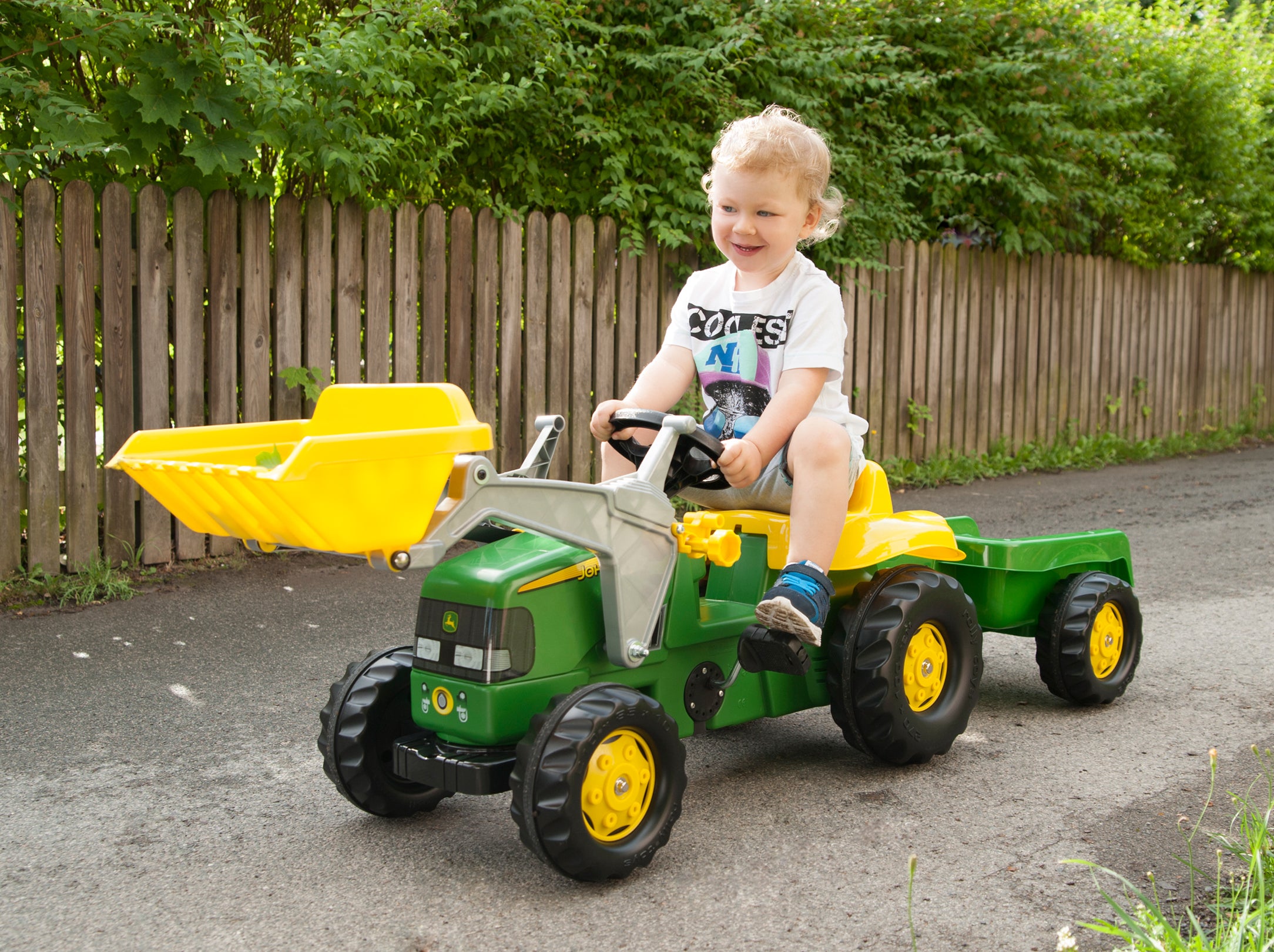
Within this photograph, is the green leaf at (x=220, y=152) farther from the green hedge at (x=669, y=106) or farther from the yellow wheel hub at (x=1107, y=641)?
the yellow wheel hub at (x=1107, y=641)

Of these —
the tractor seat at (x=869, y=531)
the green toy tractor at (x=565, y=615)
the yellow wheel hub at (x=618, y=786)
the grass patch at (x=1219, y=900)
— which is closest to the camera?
the grass patch at (x=1219, y=900)

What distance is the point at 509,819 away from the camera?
9.84ft

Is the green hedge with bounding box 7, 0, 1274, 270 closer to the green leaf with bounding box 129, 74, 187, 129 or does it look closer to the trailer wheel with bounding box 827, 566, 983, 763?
the green leaf with bounding box 129, 74, 187, 129

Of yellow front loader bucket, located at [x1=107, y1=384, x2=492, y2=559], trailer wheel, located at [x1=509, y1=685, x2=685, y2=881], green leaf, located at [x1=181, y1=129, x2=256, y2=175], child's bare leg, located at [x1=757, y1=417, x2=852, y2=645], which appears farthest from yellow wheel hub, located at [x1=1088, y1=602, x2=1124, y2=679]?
green leaf, located at [x1=181, y1=129, x2=256, y2=175]

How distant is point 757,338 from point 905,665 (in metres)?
0.99

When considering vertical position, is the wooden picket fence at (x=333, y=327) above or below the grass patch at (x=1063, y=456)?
above

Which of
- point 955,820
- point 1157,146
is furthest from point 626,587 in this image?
point 1157,146

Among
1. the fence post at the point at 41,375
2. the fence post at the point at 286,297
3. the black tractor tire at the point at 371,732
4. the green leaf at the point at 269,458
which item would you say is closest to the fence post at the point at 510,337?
the fence post at the point at 286,297

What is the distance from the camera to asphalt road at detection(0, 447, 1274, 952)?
2.43 meters

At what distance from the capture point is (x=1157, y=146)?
1073 centimetres

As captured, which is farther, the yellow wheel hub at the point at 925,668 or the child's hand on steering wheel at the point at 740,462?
the yellow wheel hub at the point at 925,668

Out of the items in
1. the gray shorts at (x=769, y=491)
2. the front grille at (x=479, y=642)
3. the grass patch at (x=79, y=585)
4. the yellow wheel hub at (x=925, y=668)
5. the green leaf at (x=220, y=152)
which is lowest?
the grass patch at (x=79, y=585)

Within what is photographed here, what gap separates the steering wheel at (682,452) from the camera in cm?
291

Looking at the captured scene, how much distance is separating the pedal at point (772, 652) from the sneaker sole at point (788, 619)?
0.11ft
